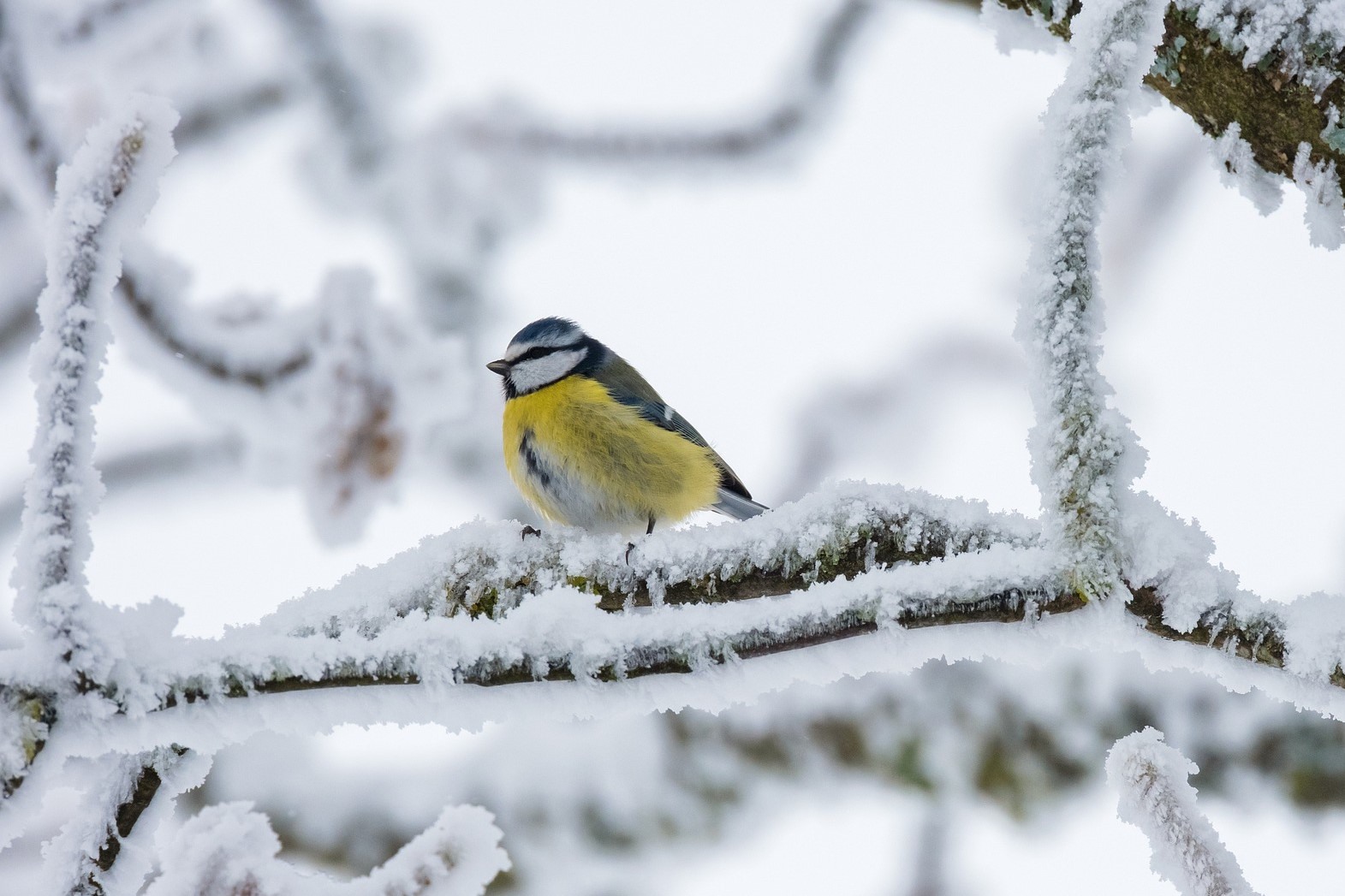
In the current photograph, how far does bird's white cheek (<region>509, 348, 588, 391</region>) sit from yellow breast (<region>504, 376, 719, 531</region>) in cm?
30

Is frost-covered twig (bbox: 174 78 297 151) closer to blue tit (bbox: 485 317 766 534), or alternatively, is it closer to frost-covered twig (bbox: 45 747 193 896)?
blue tit (bbox: 485 317 766 534)

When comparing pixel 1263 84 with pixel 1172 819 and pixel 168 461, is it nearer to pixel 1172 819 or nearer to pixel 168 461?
pixel 1172 819

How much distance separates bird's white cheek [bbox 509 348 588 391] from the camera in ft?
10.5

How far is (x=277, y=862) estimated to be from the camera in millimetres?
909

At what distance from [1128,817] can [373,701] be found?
69 cm

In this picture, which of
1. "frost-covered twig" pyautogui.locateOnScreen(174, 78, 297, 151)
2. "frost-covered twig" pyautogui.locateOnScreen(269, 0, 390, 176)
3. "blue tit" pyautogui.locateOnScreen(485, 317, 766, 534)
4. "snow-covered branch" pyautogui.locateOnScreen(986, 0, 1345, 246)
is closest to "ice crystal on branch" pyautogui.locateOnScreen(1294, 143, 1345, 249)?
"snow-covered branch" pyautogui.locateOnScreen(986, 0, 1345, 246)

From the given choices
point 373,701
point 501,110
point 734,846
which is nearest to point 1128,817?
point 373,701

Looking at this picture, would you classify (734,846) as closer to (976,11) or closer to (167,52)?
(976,11)

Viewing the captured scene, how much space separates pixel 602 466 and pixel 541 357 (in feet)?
2.18

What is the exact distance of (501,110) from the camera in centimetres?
440

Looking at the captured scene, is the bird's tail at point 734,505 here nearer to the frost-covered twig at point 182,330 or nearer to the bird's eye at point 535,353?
the bird's eye at point 535,353

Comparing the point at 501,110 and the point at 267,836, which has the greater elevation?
the point at 501,110

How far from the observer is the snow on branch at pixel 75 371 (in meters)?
0.90

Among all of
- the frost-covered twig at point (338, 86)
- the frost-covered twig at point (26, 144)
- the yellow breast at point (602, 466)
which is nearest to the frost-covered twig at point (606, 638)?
the frost-covered twig at point (26, 144)
